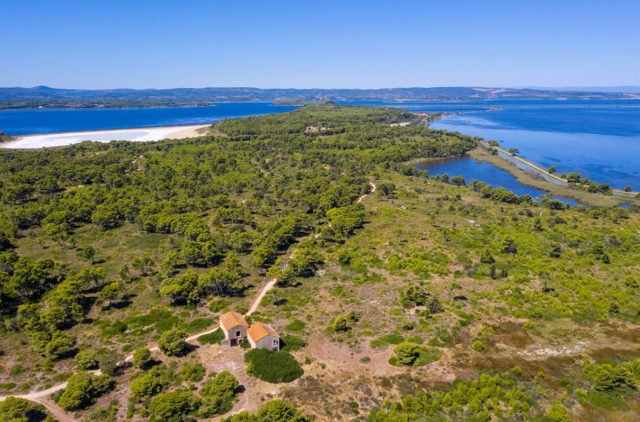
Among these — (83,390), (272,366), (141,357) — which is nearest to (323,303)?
(272,366)

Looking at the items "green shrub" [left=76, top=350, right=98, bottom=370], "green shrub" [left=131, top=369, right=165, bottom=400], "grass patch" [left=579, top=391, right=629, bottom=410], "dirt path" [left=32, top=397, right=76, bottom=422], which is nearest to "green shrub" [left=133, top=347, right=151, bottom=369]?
"green shrub" [left=131, top=369, right=165, bottom=400]

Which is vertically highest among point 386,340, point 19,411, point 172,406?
point 19,411

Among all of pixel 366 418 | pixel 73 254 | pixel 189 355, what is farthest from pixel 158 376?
pixel 73 254

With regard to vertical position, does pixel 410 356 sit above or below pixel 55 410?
above

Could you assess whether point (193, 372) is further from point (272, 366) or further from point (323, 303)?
point (323, 303)

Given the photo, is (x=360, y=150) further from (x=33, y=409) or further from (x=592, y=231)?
(x=33, y=409)
